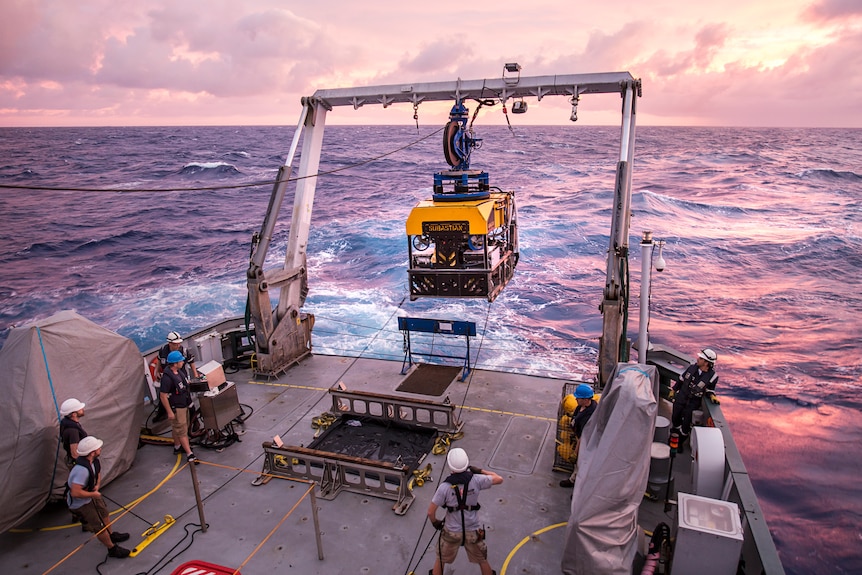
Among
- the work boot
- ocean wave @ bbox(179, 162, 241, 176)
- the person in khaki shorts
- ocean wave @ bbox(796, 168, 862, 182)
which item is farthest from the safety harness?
ocean wave @ bbox(796, 168, 862, 182)

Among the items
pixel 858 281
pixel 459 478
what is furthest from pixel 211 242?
pixel 858 281

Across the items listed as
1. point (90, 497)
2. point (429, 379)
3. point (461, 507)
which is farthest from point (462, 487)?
point (429, 379)

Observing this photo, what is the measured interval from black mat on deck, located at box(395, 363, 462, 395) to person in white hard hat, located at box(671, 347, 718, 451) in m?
5.02

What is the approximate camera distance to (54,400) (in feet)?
26.7

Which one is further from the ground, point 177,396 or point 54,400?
point 54,400

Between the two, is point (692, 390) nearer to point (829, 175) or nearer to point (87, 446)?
point (87, 446)

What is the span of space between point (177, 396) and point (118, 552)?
8.47ft

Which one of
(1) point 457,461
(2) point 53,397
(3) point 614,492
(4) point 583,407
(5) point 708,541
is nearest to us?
(5) point 708,541

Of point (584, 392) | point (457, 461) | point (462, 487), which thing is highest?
point (457, 461)

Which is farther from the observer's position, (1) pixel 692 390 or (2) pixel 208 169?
(2) pixel 208 169

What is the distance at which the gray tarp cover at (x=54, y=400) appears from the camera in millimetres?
7559

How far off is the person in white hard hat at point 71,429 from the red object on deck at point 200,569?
2187 millimetres

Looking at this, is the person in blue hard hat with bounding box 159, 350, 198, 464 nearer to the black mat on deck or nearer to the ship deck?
the ship deck

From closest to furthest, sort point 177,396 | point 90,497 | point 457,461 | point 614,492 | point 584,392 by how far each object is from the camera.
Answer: point 457,461 → point 614,492 → point 90,497 → point 584,392 → point 177,396
